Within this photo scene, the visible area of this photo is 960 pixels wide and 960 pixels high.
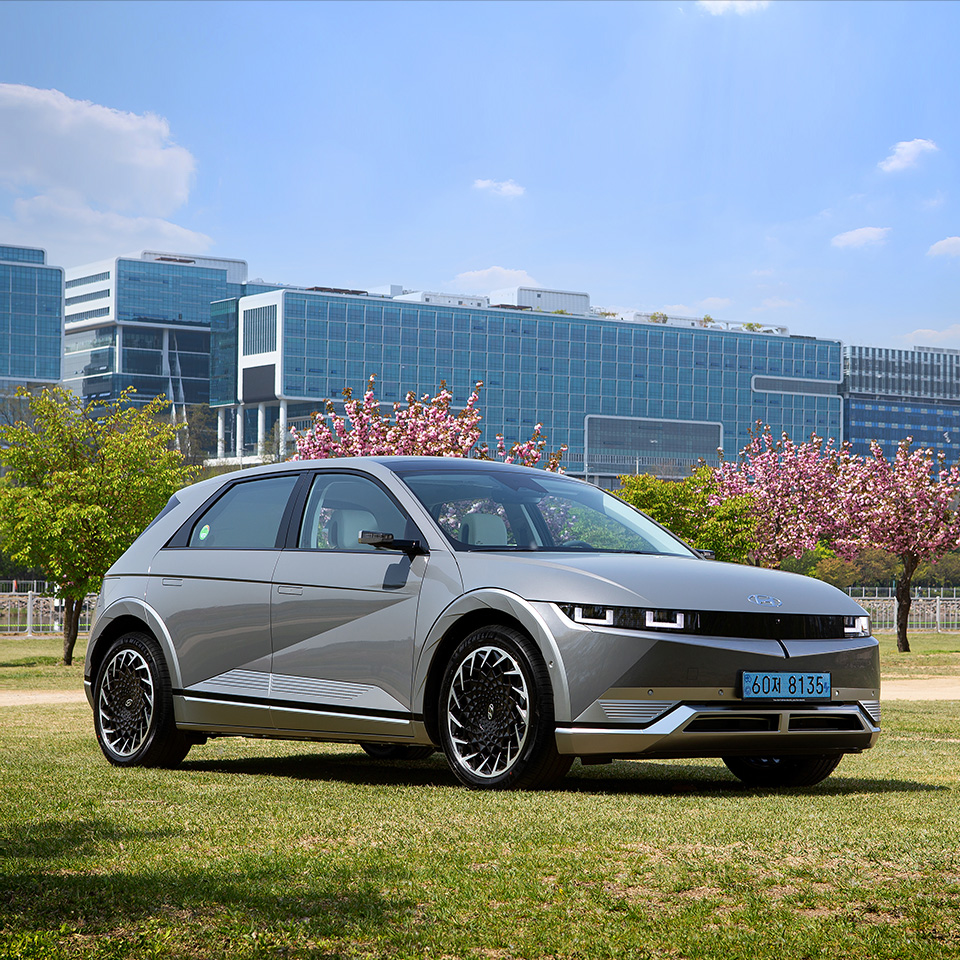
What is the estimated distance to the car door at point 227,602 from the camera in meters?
8.31

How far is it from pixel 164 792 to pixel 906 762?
4900 mm

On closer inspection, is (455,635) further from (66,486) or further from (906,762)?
(66,486)

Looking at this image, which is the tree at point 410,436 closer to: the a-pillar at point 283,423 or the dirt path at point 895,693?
the dirt path at point 895,693

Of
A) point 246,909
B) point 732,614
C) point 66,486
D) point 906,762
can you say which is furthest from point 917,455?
point 246,909

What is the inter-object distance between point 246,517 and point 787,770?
329 centimetres

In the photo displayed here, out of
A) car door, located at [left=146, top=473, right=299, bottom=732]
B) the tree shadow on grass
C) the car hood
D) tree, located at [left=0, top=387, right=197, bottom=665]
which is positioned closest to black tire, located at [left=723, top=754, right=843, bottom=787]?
the car hood

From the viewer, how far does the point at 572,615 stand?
276 inches

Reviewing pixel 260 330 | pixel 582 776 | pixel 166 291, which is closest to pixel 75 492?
pixel 582 776

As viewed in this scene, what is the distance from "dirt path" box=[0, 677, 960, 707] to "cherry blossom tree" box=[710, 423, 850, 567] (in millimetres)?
19573

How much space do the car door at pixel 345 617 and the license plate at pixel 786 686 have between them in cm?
165

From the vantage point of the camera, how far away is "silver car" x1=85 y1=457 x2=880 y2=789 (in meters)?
6.98

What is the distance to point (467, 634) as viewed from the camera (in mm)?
7395

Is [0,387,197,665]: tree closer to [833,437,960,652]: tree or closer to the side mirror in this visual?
the side mirror

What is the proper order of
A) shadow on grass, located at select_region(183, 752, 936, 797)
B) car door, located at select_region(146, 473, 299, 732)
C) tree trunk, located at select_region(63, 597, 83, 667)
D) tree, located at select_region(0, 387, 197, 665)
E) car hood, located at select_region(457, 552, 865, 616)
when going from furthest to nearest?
tree trunk, located at select_region(63, 597, 83, 667) → tree, located at select_region(0, 387, 197, 665) → car door, located at select_region(146, 473, 299, 732) → shadow on grass, located at select_region(183, 752, 936, 797) → car hood, located at select_region(457, 552, 865, 616)
